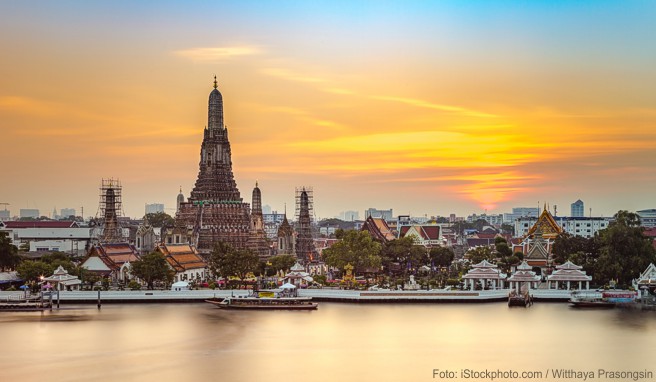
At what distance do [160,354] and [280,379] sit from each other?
6537 mm

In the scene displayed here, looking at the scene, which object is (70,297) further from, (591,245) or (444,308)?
(591,245)

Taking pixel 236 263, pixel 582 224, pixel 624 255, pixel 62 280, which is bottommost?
pixel 62 280

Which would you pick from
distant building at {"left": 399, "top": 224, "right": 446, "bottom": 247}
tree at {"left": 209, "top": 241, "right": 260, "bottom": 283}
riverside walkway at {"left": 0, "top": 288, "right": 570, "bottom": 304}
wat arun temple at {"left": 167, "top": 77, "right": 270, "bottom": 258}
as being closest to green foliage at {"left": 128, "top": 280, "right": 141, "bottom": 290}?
riverside walkway at {"left": 0, "top": 288, "right": 570, "bottom": 304}

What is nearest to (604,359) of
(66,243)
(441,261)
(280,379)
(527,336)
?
(527,336)

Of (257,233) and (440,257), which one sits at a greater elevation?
(257,233)

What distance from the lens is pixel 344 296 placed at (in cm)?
5606

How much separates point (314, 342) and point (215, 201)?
44.7 metres

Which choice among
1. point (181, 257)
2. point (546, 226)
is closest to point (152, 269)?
point (181, 257)

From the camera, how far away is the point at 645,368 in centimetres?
3522

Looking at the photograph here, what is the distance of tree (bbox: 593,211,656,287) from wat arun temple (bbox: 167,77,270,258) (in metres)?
32.1

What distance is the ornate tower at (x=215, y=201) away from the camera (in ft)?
268

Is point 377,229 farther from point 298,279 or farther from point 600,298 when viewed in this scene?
point 600,298

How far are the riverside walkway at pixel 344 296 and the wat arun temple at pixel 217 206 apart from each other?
22.6 metres

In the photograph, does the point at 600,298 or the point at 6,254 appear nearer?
the point at 600,298
